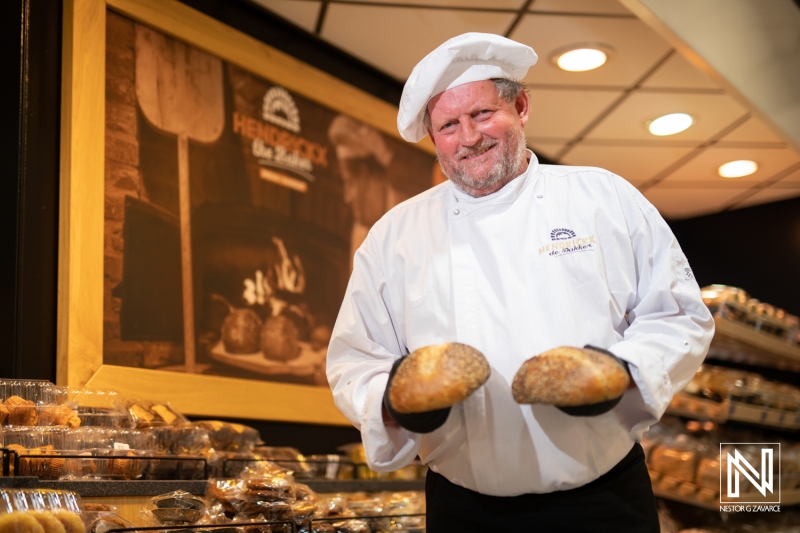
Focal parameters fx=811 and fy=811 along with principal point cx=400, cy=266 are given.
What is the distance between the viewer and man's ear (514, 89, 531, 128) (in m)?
1.64

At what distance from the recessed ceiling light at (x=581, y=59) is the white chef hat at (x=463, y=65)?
5.72 ft

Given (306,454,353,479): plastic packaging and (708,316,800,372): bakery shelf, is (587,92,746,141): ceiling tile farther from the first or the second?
(306,454,353,479): plastic packaging

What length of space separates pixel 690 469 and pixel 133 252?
2.77 meters

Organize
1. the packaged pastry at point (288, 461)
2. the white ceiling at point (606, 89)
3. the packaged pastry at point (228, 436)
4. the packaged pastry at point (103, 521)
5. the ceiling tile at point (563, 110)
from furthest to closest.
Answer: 1. the ceiling tile at point (563, 110)
2. the white ceiling at point (606, 89)
3. the packaged pastry at point (288, 461)
4. the packaged pastry at point (228, 436)
5. the packaged pastry at point (103, 521)

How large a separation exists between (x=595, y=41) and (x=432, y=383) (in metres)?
2.37

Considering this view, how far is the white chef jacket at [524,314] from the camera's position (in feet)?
4.40

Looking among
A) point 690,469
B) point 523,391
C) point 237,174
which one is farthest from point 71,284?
point 690,469

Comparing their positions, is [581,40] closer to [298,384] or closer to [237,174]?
[237,174]

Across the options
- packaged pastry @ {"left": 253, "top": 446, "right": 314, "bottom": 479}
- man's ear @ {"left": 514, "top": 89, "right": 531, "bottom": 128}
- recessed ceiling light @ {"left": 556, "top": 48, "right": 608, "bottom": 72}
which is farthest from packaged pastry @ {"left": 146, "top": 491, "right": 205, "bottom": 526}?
recessed ceiling light @ {"left": 556, "top": 48, "right": 608, "bottom": 72}

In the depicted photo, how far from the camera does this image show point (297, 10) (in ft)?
9.61

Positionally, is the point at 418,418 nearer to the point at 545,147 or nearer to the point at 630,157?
the point at 545,147

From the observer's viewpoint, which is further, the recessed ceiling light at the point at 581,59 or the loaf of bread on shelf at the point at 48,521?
the recessed ceiling light at the point at 581,59

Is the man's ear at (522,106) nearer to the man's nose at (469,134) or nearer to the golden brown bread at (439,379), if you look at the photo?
the man's nose at (469,134)

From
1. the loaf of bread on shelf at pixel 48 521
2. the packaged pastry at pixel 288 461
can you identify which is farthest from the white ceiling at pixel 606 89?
the loaf of bread on shelf at pixel 48 521
